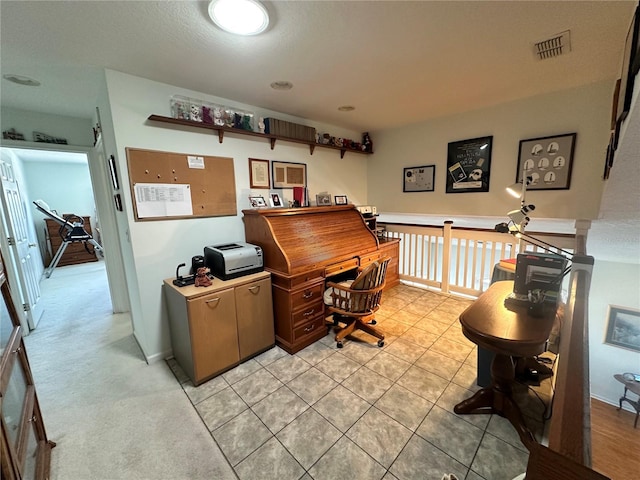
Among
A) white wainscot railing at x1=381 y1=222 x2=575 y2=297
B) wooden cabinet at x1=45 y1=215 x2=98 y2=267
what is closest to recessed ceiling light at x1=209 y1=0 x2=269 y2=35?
white wainscot railing at x1=381 y1=222 x2=575 y2=297

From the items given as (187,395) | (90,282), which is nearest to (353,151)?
(187,395)

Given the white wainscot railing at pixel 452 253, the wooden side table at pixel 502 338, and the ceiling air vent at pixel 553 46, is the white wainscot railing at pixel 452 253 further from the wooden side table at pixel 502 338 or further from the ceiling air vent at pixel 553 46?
the ceiling air vent at pixel 553 46

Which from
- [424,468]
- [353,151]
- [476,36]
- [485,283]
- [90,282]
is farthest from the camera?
[90,282]

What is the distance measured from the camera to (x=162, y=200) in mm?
2230

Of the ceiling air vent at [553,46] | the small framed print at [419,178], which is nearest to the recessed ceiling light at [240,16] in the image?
the ceiling air vent at [553,46]

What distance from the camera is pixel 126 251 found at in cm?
237

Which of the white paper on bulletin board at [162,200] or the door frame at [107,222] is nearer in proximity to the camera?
the white paper on bulletin board at [162,200]

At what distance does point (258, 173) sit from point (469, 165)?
271cm

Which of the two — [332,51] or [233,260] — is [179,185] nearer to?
[233,260]

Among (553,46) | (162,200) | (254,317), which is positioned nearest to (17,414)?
(254,317)

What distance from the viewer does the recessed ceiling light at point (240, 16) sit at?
4.35 feet

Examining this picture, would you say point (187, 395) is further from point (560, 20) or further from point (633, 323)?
point (633, 323)

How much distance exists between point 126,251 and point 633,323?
600 centimetres

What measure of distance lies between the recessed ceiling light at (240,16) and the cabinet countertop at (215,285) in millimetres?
1744
